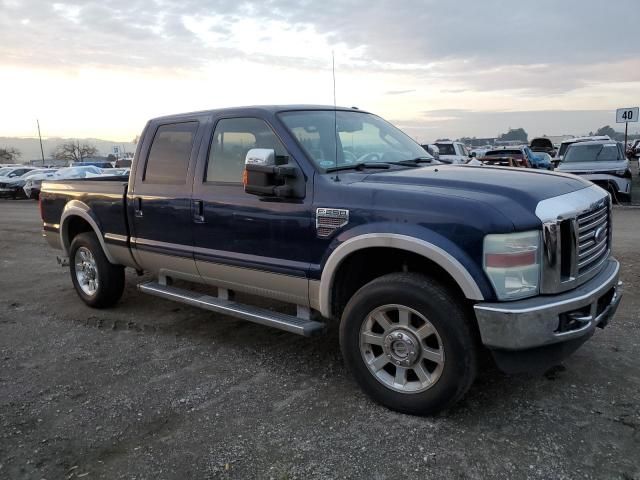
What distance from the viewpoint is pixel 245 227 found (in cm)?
418

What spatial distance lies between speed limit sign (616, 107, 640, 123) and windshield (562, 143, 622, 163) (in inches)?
341

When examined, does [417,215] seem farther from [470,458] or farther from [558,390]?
[558,390]

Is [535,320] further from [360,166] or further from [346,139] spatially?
[346,139]

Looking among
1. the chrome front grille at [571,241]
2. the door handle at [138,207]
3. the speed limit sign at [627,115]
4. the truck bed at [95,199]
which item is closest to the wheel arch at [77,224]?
the truck bed at [95,199]

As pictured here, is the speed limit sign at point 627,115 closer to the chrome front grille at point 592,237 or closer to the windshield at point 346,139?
the windshield at point 346,139

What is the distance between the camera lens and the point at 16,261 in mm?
9148

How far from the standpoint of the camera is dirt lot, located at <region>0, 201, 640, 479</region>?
9.73 feet

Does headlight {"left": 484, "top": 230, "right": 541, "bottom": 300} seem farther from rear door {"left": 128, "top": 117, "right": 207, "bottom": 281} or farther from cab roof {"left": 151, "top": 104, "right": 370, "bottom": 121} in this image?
rear door {"left": 128, "top": 117, "right": 207, "bottom": 281}

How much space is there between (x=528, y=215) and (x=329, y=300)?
1435 mm

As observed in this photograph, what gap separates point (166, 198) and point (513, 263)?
10.1 ft

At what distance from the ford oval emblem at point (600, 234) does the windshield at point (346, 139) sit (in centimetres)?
158

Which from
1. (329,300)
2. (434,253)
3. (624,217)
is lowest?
(624,217)

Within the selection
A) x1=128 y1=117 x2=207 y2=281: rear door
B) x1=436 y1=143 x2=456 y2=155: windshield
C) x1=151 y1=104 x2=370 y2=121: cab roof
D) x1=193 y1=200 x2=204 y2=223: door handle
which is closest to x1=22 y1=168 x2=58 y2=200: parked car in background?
x1=436 y1=143 x2=456 y2=155: windshield

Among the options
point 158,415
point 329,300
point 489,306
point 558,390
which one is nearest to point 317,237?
point 329,300
